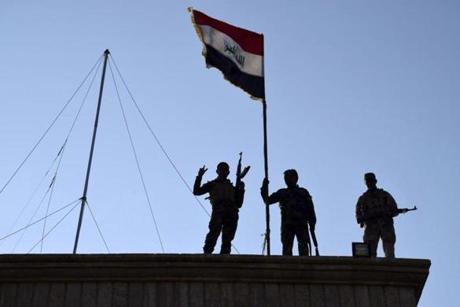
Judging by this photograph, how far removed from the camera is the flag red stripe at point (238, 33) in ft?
60.5

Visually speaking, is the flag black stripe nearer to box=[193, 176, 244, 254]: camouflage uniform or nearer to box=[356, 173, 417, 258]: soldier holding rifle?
box=[193, 176, 244, 254]: camouflage uniform

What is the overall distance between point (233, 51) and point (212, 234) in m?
4.67

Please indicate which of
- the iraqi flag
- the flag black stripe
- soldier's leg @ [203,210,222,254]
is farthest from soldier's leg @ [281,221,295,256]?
the flag black stripe

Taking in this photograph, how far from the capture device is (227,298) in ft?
44.4

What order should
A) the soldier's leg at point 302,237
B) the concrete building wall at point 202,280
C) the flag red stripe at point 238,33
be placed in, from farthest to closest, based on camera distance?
the flag red stripe at point 238,33, the soldier's leg at point 302,237, the concrete building wall at point 202,280

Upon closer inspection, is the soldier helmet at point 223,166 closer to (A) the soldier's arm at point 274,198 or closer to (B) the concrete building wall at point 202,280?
(A) the soldier's arm at point 274,198

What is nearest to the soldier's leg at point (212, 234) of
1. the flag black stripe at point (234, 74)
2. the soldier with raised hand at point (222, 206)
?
the soldier with raised hand at point (222, 206)

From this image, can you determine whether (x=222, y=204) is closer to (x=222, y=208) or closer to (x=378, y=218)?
(x=222, y=208)

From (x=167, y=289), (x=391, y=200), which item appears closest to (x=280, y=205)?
(x=391, y=200)

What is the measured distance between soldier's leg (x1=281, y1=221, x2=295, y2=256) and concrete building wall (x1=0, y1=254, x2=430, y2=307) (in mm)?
1438

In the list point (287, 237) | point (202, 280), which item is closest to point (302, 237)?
point (287, 237)

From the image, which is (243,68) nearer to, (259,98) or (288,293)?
(259,98)

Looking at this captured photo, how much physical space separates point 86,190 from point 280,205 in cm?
367

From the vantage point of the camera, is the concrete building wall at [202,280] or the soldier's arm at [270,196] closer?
the concrete building wall at [202,280]
